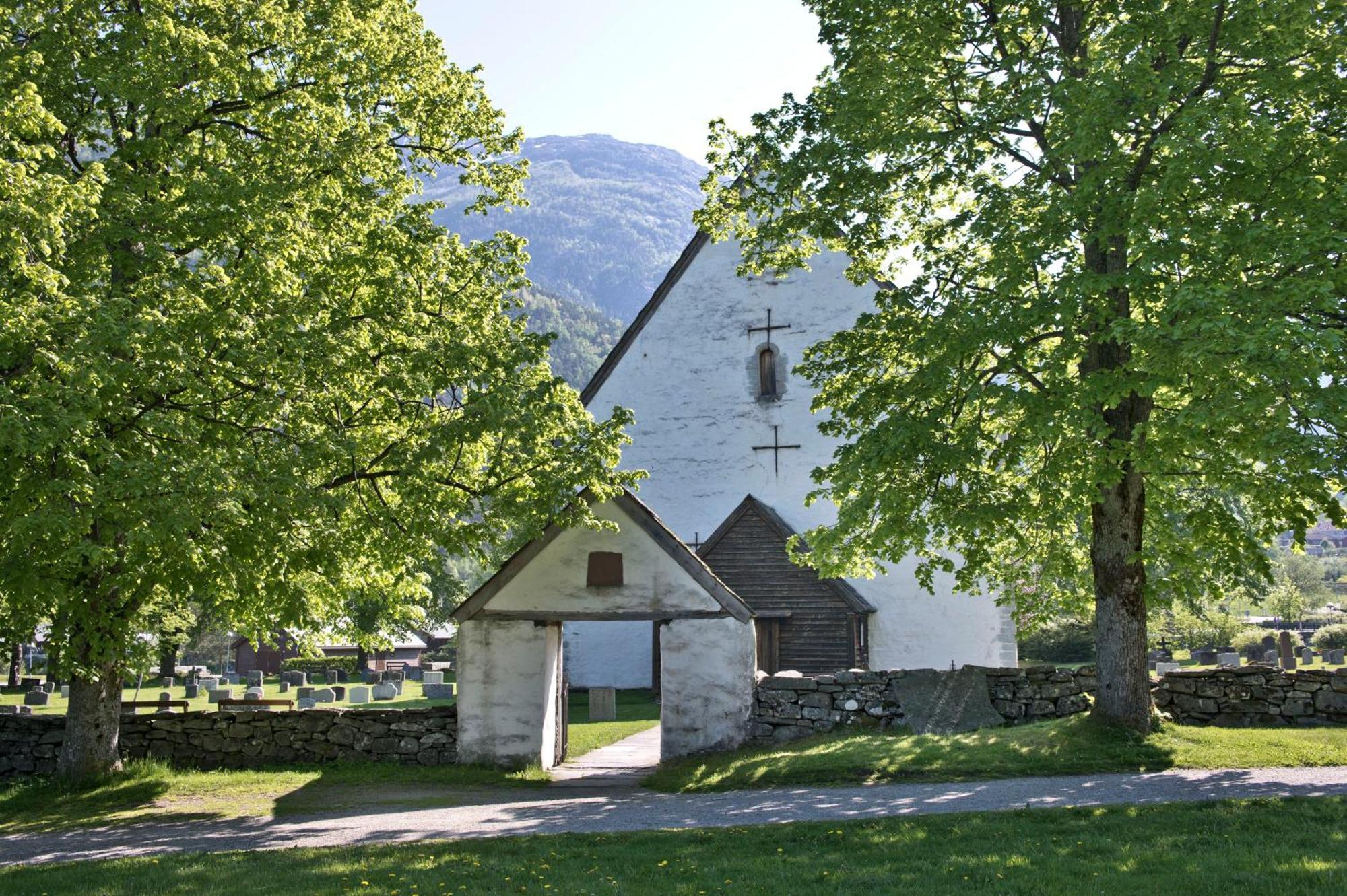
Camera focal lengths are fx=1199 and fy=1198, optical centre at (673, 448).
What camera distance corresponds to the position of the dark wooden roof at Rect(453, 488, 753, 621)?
17625 millimetres

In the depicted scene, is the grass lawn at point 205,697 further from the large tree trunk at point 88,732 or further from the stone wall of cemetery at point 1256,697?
the stone wall of cemetery at point 1256,697

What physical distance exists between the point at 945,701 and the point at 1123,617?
3209 millimetres

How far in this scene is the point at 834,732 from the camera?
1747 cm

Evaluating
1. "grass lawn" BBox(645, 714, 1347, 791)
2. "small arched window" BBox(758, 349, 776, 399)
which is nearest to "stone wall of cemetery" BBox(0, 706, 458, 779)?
"grass lawn" BBox(645, 714, 1347, 791)

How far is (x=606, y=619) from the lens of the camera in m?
17.6

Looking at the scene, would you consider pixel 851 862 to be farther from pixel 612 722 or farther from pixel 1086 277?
pixel 612 722

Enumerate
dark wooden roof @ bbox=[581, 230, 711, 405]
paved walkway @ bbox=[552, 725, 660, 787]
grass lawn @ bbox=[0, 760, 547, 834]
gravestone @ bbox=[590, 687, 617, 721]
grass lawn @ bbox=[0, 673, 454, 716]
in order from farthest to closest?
1. grass lawn @ bbox=[0, 673, 454, 716]
2. dark wooden roof @ bbox=[581, 230, 711, 405]
3. gravestone @ bbox=[590, 687, 617, 721]
4. paved walkway @ bbox=[552, 725, 660, 787]
5. grass lawn @ bbox=[0, 760, 547, 834]

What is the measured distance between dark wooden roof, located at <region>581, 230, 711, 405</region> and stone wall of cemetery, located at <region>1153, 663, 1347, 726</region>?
15692 mm

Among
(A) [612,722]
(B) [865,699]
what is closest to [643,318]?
(A) [612,722]

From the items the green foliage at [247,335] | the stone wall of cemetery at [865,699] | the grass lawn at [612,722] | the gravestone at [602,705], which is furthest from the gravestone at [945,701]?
the gravestone at [602,705]

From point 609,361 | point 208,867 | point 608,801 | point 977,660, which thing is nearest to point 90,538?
point 208,867

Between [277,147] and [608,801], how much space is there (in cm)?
918

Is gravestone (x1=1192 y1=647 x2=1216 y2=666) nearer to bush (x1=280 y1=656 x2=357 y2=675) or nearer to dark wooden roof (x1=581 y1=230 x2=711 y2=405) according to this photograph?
dark wooden roof (x1=581 y1=230 x2=711 y2=405)

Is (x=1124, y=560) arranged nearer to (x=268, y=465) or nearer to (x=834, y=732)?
(x=834, y=732)
